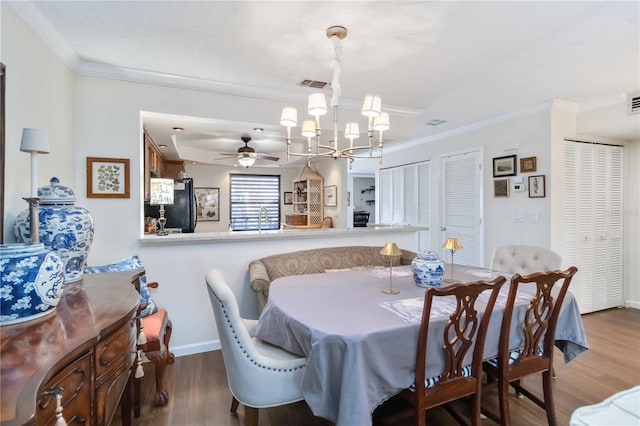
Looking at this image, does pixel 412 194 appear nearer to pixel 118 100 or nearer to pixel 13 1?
pixel 118 100

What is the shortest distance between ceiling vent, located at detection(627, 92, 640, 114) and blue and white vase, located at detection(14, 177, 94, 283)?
4.77 m

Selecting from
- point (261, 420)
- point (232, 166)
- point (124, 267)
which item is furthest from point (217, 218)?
point (261, 420)

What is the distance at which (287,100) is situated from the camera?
3357 mm

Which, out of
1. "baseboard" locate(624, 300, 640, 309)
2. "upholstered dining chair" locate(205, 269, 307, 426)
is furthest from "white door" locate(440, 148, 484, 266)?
"upholstered dining chair" locate(205, 269, 307, 426)

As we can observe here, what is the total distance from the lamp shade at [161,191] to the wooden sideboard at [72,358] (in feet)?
5.85

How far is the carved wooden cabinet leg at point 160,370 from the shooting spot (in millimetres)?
2107

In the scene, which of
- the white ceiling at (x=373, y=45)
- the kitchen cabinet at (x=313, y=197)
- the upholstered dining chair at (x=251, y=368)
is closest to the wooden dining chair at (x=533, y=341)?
the upholstered dining chair at (x=251, y=368)

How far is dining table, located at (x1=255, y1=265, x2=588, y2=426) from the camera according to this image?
1384mm

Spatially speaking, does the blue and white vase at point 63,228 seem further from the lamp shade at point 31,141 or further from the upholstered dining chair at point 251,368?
the upholstered dining chair at point 251,368

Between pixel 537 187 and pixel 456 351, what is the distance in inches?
118

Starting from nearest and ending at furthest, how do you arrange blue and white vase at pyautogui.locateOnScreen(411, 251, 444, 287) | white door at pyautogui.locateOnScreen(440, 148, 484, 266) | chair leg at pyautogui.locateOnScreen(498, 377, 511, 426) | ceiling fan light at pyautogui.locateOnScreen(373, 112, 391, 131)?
chair leg at pyautogui.locateOnScreen(498, 377, 511, 426), blue and white vase at pyautogui.locateOnScreen(411, 251, 444, 287), ceiling fan light at pyautogui.locateOnScreen(373, 112, 391, 131), white door at pyautogui.locateOnScreen(440, 148, 484, 266)

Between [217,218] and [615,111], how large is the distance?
7347mm

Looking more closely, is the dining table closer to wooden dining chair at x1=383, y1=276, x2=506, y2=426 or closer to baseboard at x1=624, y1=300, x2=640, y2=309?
wooden dining chair at x1=383, y1=276, x2=506, y2=426

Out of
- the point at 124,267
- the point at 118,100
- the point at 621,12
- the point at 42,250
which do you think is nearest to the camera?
the point at 42,250
